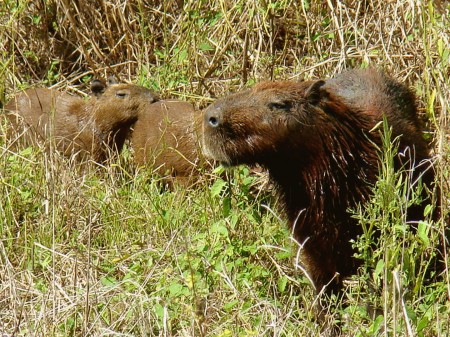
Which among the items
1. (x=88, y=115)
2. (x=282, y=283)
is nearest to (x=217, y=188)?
(x=282, y=283)

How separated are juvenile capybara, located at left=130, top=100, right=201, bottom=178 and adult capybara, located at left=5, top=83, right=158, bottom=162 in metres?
0.14

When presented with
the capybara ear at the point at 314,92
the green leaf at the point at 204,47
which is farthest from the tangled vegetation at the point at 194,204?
the capybara ear at the point at 314,92

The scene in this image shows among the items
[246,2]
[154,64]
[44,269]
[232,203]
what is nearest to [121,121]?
[154,64]

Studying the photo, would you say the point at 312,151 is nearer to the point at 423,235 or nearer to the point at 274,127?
the point at 274,127

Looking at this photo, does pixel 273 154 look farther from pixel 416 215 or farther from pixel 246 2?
pixel 246 2

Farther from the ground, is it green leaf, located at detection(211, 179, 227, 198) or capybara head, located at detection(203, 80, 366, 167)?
capybara head, located at detection(203, 80, 366, 167)

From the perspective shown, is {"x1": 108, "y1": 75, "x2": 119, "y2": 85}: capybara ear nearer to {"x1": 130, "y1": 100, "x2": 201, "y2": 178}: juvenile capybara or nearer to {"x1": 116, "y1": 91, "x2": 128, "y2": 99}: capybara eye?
{"x1": 116, "y1": 91, "x2": 128, "y2": 99}: capybara eye

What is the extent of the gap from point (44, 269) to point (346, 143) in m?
1.81

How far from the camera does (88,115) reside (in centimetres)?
778

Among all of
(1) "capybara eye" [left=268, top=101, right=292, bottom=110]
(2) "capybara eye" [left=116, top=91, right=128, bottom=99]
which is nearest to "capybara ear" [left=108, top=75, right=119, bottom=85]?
(2) "capybara eye" [left=116, top=91, right=128, bottom=99]

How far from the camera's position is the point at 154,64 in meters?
8.00

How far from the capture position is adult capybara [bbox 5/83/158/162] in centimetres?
746

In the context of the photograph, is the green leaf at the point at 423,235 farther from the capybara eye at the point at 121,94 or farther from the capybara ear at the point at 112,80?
the capybara ear at the point at 112,80

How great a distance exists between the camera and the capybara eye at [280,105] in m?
5.15
